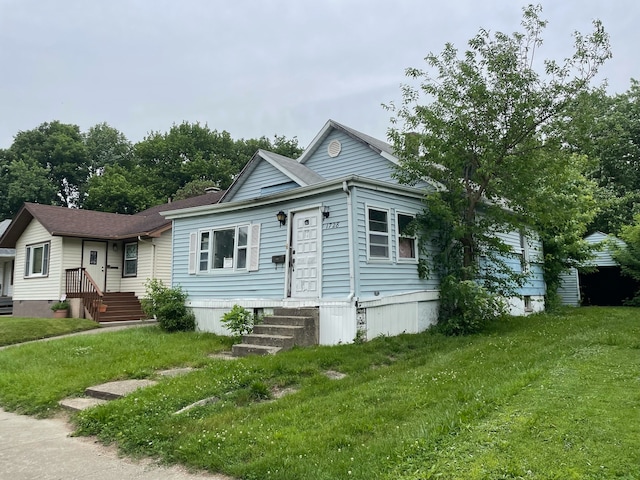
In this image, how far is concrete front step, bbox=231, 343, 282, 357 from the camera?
339 inches

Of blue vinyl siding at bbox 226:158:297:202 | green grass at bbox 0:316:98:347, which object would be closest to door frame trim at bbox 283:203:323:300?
blue vinyl siding at bbox 226:158:297:202

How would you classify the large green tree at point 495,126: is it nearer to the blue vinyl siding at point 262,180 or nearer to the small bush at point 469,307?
the small bush at point 469,307

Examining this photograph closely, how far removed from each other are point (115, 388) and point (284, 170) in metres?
8.76

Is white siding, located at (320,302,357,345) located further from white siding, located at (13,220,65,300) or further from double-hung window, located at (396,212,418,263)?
white siding, located at (13,220,65,300)

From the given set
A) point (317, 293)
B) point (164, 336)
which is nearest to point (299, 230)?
point (317, 293)

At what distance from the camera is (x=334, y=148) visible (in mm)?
15898

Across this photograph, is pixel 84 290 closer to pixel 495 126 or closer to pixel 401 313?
pixel 401 313

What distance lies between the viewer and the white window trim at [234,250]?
11.6m

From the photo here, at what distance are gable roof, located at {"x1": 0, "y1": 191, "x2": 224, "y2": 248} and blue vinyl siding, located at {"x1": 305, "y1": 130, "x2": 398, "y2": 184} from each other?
6.76m

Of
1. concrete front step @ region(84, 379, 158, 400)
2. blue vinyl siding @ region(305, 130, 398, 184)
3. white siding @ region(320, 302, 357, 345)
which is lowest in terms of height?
concrete front step @ region(84, 379, 158, 400)

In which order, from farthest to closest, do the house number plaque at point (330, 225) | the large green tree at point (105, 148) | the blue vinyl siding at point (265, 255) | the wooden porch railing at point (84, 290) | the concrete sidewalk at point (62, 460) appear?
the large green tree at point (105, 148) → the wooden porch railing at point (84, 290) → the house number plaque at point (330, 225) → the blue vinyl siding at point (265, 255) → the concrete sidewalk at point (62, 460)

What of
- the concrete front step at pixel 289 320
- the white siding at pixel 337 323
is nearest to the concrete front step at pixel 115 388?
the concrete front step at pixel 289 320

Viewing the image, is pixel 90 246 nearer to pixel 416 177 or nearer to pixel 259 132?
pixel 416 177

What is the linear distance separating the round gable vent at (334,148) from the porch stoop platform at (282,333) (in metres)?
7.22
